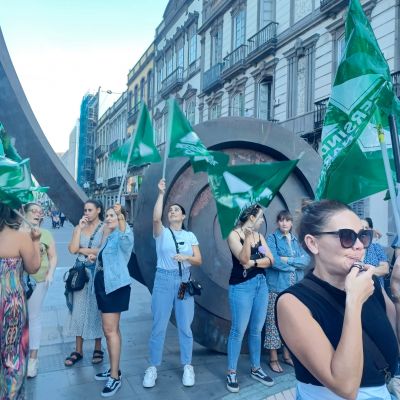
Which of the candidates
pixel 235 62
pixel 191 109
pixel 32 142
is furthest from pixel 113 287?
pixel 191 109

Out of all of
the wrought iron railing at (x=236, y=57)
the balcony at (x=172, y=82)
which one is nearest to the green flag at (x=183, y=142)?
the wrought iron railing at (x=236, y=57)

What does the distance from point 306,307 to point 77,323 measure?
126 inches

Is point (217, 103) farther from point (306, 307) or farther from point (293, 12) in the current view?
point (306, 307)

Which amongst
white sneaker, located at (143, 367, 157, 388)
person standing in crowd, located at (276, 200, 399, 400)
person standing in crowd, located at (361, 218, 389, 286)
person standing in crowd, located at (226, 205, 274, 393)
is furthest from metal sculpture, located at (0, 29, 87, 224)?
person standing in crowd, located at (276, 200, 399, 400)

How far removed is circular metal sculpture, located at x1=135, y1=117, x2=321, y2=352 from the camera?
4359mm

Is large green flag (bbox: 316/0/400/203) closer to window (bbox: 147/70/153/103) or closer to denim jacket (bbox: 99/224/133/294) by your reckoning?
denim jacket (bbox: 99/224/133/294)

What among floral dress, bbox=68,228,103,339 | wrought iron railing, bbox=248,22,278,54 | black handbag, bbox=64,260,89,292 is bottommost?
floral dress, bbox=68,228,103,339

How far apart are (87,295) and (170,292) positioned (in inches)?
38.5

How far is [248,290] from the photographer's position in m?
3.79

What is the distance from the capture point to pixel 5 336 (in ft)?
8.48

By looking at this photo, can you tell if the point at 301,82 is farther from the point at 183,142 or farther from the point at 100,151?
the point at 100,151

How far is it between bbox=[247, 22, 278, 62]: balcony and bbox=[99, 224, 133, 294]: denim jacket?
1612 cm

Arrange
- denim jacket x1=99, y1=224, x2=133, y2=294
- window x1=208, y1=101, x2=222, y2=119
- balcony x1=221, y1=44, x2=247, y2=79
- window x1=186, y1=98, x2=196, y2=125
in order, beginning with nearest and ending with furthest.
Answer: denim jacket x1=99, y1=224, x2=133, y2=294
balcony x1=221, y1=44, x2=247, y2=79
window x1=208, y1=101, x2=222, y2=119
window x1=186, y1=98, x2=196, y2=125

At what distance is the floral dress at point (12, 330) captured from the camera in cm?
259
